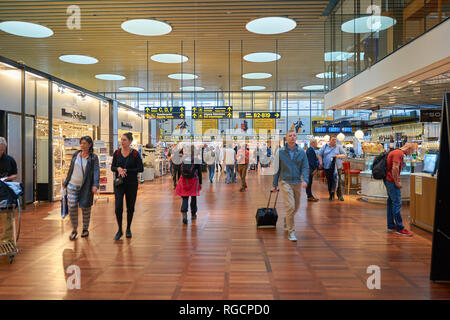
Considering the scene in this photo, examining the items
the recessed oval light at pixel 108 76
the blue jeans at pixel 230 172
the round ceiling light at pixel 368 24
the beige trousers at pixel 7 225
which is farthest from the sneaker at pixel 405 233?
the recessed oval light at pixel 108 76

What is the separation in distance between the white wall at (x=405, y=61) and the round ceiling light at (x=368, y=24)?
3.03 feet

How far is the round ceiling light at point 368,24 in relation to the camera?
7.79 m

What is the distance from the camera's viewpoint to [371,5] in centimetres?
811

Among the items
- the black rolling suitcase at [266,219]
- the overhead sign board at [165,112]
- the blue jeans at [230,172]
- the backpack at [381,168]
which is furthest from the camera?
the overhead sign board at [165,112]

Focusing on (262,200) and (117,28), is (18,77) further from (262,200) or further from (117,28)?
(262,200)

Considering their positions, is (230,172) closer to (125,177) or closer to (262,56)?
(262,56)

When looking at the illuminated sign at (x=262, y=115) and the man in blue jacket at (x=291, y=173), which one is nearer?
the man in blue jacket at (x=291, y=173)

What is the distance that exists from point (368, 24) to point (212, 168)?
7874mm

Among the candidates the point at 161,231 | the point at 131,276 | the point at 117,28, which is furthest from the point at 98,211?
the point at 117,28

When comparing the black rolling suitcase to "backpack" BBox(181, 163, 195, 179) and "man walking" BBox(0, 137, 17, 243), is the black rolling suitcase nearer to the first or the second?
"backpack" BBox(181, 163, 195, 179)

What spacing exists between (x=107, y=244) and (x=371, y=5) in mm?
7781

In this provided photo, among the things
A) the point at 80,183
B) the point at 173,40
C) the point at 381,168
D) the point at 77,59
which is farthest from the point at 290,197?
the point at 77,59

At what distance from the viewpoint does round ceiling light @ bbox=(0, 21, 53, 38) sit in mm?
9484

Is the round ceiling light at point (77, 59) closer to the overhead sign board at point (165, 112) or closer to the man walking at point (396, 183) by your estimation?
the overhead sign board at point (165, 112)
